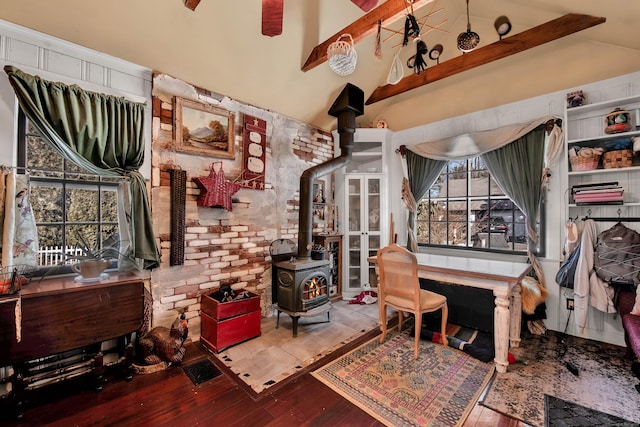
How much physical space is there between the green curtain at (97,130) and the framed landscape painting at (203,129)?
1.19ft

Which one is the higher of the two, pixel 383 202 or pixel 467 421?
pixel 383 202

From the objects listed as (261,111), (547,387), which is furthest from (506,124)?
(261,111)

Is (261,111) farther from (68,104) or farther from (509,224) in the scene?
(509,224)

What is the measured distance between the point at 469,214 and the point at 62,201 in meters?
4.57

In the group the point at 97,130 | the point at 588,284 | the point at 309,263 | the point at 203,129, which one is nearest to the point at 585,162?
the point at 588,284

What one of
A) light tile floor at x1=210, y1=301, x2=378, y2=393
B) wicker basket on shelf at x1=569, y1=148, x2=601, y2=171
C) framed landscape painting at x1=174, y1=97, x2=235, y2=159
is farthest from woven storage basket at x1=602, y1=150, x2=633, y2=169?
framed landscape painting at x1=174, y1=97, x2=235, y2=159

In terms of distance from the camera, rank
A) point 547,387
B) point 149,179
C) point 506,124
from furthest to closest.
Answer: point 506,124 < point 149,179 < point 547,387

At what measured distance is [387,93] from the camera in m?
4.07

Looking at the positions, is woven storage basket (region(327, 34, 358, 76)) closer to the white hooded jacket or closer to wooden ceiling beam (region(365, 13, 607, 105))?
wooden ceiling beam (region(365, 13, 607, 105))

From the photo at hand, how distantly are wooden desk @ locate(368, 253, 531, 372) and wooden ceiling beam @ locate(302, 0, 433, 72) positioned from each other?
89.7 inches

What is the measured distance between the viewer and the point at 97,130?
2193 millimetres

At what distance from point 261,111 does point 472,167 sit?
2997mm

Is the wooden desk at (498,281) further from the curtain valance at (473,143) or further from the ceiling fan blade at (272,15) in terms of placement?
the ceiling fan blade at (272,15)

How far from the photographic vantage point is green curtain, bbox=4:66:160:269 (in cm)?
195
